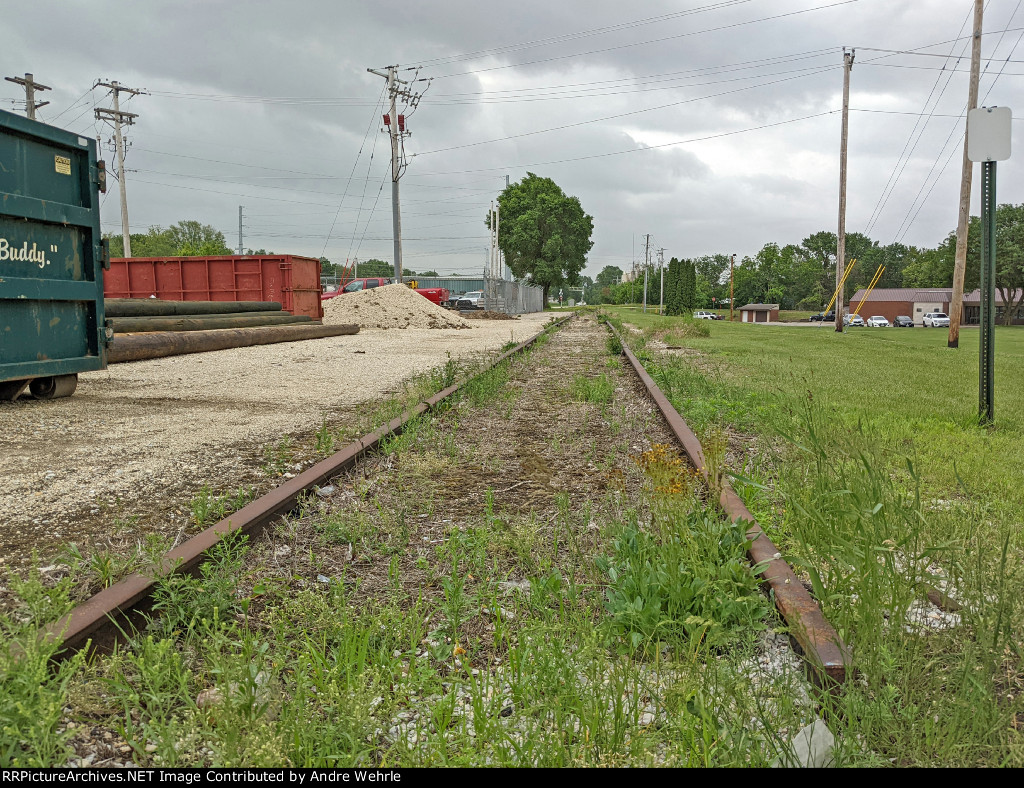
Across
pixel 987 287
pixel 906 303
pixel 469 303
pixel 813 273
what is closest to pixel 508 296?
pixel 469 303

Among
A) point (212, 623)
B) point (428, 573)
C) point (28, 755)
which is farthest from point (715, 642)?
point (28, 755)

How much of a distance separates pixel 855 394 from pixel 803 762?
7.19m

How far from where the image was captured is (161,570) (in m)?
2.76

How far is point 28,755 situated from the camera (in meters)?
1.79

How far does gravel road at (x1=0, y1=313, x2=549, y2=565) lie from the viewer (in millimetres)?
3736

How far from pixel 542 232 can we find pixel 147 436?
7389 centimetres

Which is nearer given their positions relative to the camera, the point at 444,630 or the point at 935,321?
the point at 444,630

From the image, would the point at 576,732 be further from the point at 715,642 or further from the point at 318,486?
the point at 318,486

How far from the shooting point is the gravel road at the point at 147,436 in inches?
147

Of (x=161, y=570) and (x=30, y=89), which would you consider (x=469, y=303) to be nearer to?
(x=30, y=89)

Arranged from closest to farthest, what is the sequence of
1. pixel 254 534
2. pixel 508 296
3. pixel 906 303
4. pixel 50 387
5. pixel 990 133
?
pixel 254 534, pixel 990 133, pixel 50 387, pixel 508 296, pixel 906 303

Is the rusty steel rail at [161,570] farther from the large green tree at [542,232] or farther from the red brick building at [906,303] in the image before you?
the red brick building at [906,303]

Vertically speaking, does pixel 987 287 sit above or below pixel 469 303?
below

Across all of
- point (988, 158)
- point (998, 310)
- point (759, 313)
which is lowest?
point (759, 313)
